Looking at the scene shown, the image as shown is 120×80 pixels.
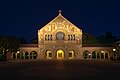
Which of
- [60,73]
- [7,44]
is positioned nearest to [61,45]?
[7,44]

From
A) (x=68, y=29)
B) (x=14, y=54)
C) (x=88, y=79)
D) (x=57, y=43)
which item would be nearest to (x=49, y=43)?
(x=57, y=43)

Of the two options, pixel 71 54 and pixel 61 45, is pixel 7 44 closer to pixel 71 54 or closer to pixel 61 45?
pixel 61 45

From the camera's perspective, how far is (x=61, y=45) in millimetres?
63125

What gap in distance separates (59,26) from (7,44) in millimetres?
15494

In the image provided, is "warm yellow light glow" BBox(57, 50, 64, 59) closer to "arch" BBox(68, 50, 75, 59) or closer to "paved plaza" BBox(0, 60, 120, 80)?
"arch" BBox(68, 50, 75, 59)

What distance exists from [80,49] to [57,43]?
6691 mm

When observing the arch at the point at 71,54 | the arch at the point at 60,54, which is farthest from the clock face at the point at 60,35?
the arch at the point at 71,54

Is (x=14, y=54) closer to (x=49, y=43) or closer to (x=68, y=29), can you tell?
(x=49, y=43)

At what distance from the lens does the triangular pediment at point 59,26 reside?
208 feet

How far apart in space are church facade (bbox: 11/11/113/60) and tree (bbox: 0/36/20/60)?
581 centimetres

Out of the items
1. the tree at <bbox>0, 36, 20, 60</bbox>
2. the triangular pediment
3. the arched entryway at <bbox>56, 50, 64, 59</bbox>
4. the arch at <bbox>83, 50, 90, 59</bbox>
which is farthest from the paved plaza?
the arch at <bbox>83, 50, 90, 59</bbox>

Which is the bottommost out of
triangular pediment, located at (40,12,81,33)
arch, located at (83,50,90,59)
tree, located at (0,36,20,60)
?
arch, located at (83,50,90,59)

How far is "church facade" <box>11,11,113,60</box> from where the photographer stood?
207 ft

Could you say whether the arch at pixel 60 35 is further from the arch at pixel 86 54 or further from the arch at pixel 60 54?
the arch at pixel 86 54
